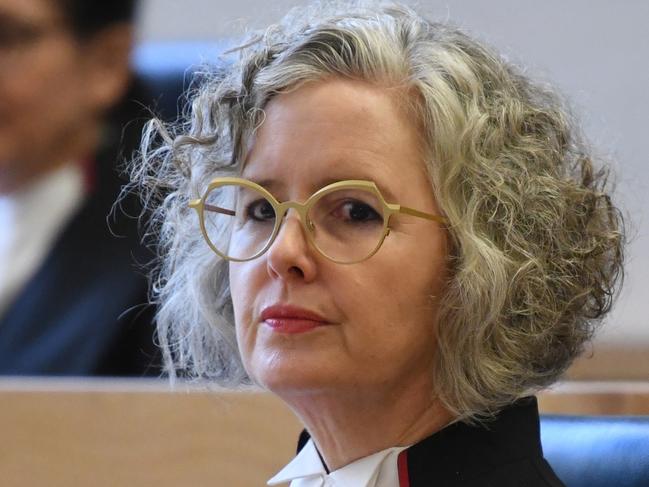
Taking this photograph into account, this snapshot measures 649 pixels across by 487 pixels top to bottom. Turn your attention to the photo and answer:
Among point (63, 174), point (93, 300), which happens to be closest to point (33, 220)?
point (63, 174)

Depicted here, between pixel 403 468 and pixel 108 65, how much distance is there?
1824 millimetres

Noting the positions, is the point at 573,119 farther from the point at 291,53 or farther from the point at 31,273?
the point at 31,273

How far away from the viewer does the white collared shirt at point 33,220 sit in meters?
3.03

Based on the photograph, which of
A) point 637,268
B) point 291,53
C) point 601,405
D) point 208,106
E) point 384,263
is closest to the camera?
point 384,263

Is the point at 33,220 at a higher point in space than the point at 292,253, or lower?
lower

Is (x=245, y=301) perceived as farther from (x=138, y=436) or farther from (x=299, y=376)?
(x=138, y=436)

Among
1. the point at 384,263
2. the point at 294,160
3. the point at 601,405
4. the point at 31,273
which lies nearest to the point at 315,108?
the point at 294,160

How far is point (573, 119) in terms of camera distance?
1790 mm

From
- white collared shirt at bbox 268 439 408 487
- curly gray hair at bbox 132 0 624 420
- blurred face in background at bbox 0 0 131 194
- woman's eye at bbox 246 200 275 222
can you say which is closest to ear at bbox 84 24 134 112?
blurred face in background at bbox 0 0 131 194

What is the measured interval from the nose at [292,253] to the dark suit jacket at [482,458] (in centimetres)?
27

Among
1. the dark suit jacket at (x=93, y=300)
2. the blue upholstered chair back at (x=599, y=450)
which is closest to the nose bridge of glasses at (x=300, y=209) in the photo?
the blue upholstered chair back at (x=599, y=450)

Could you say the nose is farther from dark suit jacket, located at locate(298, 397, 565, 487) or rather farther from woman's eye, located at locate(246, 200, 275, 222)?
dark suit jacket, located at locate(298, 397, 565, 487)

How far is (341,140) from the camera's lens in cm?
158

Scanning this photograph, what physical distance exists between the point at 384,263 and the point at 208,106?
1.35ft
